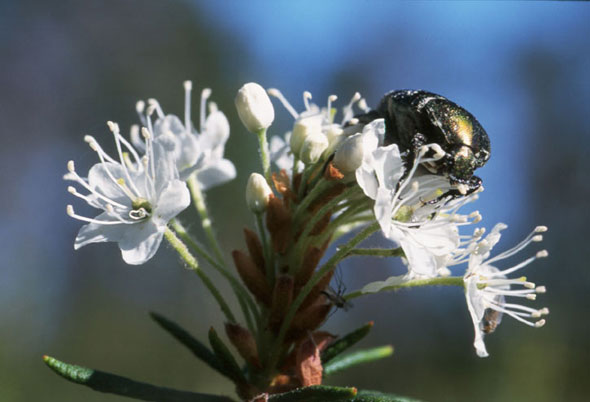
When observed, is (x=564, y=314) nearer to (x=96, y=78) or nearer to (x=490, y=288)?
(x=490, y=288)

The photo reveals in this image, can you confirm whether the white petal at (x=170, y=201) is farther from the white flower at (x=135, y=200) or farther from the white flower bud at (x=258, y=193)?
the white flower bud at (x=258, y=193)

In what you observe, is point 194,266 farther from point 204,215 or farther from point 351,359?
point 351,359

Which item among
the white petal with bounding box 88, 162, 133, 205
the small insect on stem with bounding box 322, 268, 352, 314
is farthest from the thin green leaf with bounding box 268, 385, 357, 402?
the white petal with bounding box 88, 162, 133, 205

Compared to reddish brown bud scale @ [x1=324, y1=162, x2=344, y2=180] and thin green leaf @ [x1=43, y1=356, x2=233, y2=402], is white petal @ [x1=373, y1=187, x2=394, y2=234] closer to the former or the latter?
reddish brown bud scale @ [x1=324, y1=162, x2=344, y2=180]

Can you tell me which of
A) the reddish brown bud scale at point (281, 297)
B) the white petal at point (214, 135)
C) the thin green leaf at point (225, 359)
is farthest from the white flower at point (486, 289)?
the white petal at point (214, 135)

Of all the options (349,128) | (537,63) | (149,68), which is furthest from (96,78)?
(349,128)

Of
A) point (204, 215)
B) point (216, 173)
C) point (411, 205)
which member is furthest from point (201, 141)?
point (411, 205)
